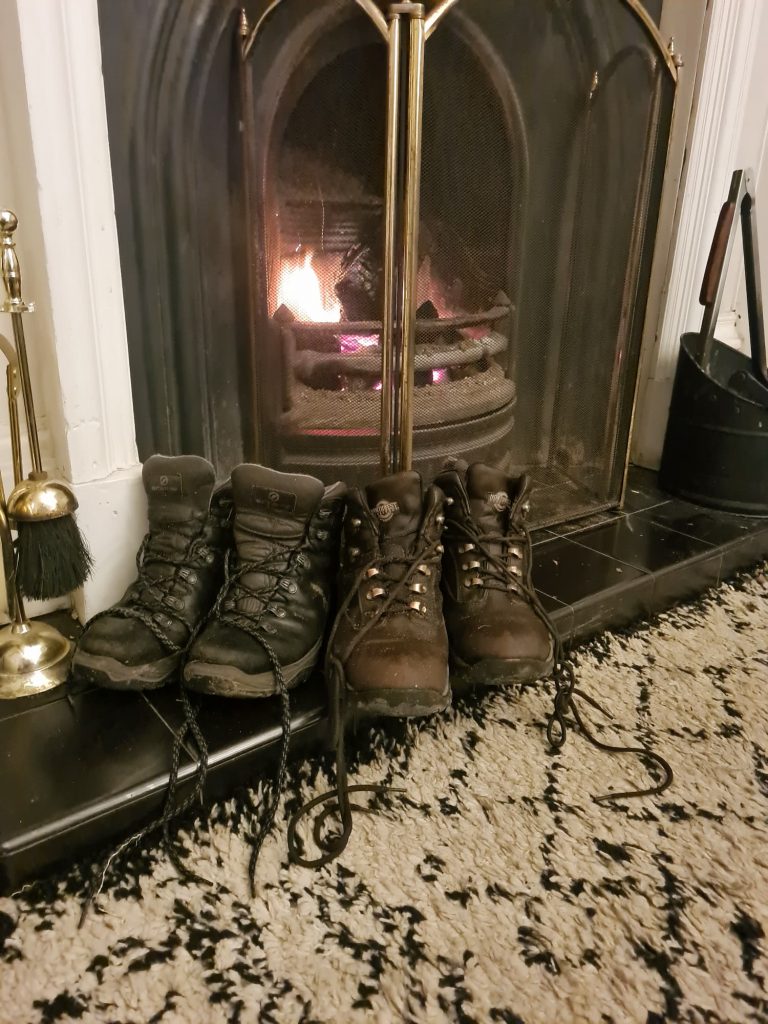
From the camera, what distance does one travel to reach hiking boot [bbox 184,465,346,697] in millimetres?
819

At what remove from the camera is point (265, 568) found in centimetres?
90

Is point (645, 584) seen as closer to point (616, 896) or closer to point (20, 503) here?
point (616, 896)

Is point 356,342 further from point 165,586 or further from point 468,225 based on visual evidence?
point 165,586

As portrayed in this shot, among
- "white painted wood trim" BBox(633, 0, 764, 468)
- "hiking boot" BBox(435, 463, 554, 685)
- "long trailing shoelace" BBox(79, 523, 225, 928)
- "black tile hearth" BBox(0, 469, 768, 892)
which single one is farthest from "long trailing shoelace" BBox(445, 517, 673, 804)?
"white painted wood trim" BBox(633, 0, 764, 468)

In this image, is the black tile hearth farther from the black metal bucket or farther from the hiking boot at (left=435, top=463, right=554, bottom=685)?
the black metal bucket

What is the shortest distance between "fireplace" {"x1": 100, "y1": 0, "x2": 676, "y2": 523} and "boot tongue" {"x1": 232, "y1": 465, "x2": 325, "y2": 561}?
19 centimetres

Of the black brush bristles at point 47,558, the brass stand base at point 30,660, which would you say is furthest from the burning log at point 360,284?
the brass stand base at point 30,660

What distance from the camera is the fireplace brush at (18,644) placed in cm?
84

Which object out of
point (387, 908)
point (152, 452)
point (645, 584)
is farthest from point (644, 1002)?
point (152, 452)

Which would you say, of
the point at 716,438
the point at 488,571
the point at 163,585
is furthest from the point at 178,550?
the point at 716,438

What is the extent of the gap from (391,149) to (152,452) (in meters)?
0.51

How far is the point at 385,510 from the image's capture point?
915 mm

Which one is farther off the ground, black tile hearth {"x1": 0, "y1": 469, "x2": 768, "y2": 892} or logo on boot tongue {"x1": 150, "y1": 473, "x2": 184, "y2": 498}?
logo on boot tongue {"x1": 150, "y1": 473, "x2": 184, "y2": 498}

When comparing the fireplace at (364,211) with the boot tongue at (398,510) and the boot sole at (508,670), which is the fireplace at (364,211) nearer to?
the boot tongue at (398,510)
